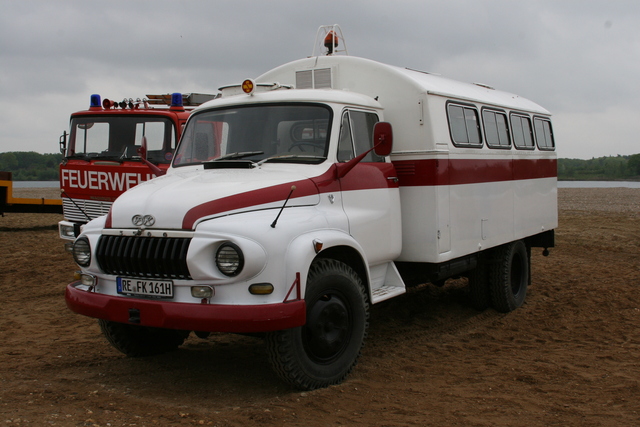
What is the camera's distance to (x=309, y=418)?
4820mm

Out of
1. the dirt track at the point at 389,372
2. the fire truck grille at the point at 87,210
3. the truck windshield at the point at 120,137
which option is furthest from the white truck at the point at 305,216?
the fire truck grille at the point at 87,210

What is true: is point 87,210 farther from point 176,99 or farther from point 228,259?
point 228,259

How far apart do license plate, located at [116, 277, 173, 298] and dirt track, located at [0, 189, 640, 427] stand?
0.83 meters

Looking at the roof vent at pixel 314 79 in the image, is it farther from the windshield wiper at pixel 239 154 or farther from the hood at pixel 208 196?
the hood at pixel 208 196

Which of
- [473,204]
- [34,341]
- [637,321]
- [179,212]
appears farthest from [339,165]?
[637,321]

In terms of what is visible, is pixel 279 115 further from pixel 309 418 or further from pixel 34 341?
pixel 34 341

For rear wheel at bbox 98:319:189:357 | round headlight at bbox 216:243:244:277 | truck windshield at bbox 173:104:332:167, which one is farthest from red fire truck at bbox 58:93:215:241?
round headlight at bbox 216:243:244:277

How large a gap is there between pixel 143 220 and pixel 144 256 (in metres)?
0.29

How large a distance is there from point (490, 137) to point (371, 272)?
3104 mm

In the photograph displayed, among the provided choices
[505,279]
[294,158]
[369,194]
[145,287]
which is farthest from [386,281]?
[505,279]

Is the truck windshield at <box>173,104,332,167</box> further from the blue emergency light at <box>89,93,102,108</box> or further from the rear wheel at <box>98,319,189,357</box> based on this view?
the blue emergency light at <box>89,93,102,108</box>

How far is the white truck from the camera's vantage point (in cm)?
495

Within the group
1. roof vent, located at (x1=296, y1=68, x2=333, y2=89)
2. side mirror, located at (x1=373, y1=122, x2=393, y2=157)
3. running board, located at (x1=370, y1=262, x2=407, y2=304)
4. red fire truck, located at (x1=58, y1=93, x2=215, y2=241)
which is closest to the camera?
side mirror, located at (x1=373, y1=122, x2=393, y2=157)

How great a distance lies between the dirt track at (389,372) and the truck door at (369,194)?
116 cm
